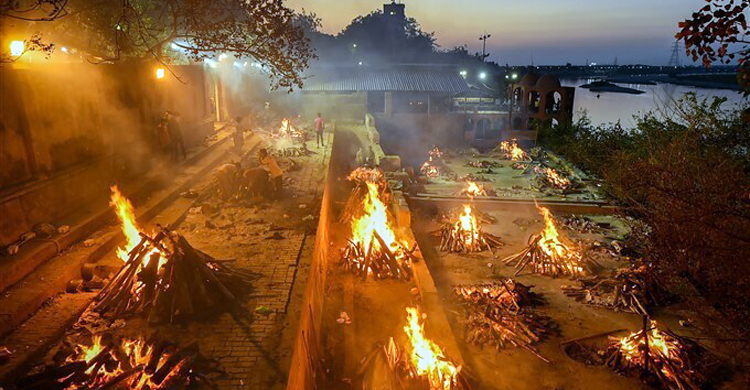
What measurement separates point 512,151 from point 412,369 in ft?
69.9

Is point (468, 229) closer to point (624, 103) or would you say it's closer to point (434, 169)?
point (434, 169)

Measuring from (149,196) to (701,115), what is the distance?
20.0 m

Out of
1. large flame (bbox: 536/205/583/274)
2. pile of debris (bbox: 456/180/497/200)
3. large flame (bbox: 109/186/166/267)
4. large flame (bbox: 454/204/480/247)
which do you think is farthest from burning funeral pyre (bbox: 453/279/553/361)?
large flame (bbox: 109/186/166/267)

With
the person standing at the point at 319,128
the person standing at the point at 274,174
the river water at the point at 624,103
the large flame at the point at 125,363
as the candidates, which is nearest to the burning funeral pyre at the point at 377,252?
the person standing at the point at 274,174

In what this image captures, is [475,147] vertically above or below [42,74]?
below

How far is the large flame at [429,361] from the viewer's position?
7.47 meters

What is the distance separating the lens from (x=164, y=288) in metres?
6.64

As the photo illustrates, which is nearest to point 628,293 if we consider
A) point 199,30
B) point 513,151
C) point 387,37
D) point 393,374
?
point 393,374

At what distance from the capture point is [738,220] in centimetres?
718

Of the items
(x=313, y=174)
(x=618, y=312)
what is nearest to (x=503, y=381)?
(x=618, y=312)

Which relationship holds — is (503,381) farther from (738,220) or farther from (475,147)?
(475,147)

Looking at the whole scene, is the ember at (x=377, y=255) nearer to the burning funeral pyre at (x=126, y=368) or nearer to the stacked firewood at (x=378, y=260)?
the stacked firewood at (x=378, y=260)

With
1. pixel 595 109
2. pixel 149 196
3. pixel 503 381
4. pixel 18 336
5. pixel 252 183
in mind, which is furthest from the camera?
pixel 595 109

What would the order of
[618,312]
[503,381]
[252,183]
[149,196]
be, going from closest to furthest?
1. [503,381]
2. [618,312]
3. [149,196]
4. [252,183]
